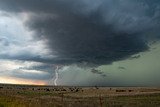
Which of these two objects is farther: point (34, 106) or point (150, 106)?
point (150, 106)

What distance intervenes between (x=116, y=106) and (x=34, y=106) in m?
17.3

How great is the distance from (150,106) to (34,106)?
17699mm

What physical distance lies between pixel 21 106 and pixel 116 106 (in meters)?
19.0

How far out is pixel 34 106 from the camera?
82.5 feet

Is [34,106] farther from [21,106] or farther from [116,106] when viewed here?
[116,106]

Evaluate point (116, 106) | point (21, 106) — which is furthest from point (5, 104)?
point (116, 106)

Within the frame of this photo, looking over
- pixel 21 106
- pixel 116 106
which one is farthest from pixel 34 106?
pixel 116 106

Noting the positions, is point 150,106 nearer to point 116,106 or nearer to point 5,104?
point 116,106

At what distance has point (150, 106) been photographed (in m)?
38.0

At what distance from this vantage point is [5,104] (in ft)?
81.7

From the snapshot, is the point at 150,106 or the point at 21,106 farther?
the point at 150,106

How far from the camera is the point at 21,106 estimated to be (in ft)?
77.6

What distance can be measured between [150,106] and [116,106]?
4388 millimetres

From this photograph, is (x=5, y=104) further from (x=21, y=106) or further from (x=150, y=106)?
(x=150, y=106)
